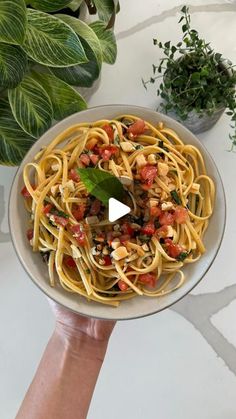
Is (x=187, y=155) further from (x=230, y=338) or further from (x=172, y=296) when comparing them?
(x=230, y=338)

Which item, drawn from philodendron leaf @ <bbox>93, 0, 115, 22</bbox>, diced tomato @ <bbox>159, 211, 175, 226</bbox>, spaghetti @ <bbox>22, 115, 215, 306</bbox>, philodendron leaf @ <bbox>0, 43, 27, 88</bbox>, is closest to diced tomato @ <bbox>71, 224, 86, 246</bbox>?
spaghetti @ <bbox>22, 115, 215, 306</bbox>

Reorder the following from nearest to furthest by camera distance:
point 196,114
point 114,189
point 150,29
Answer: point 114,189
point 196,114
point 150,29

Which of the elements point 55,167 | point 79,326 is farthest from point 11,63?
point 79,326

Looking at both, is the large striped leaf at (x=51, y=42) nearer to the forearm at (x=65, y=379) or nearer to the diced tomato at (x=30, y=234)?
the diced tomato at (x=30, y=234)

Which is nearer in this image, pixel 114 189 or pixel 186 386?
pixel 114 189

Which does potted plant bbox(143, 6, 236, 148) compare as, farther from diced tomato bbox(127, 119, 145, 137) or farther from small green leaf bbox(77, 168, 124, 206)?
small green leaf bbox(77, 168, 124, 206)

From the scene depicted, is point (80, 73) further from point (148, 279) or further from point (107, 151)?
point (148, 279)

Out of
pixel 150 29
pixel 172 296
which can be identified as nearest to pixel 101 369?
pixel 172 296
